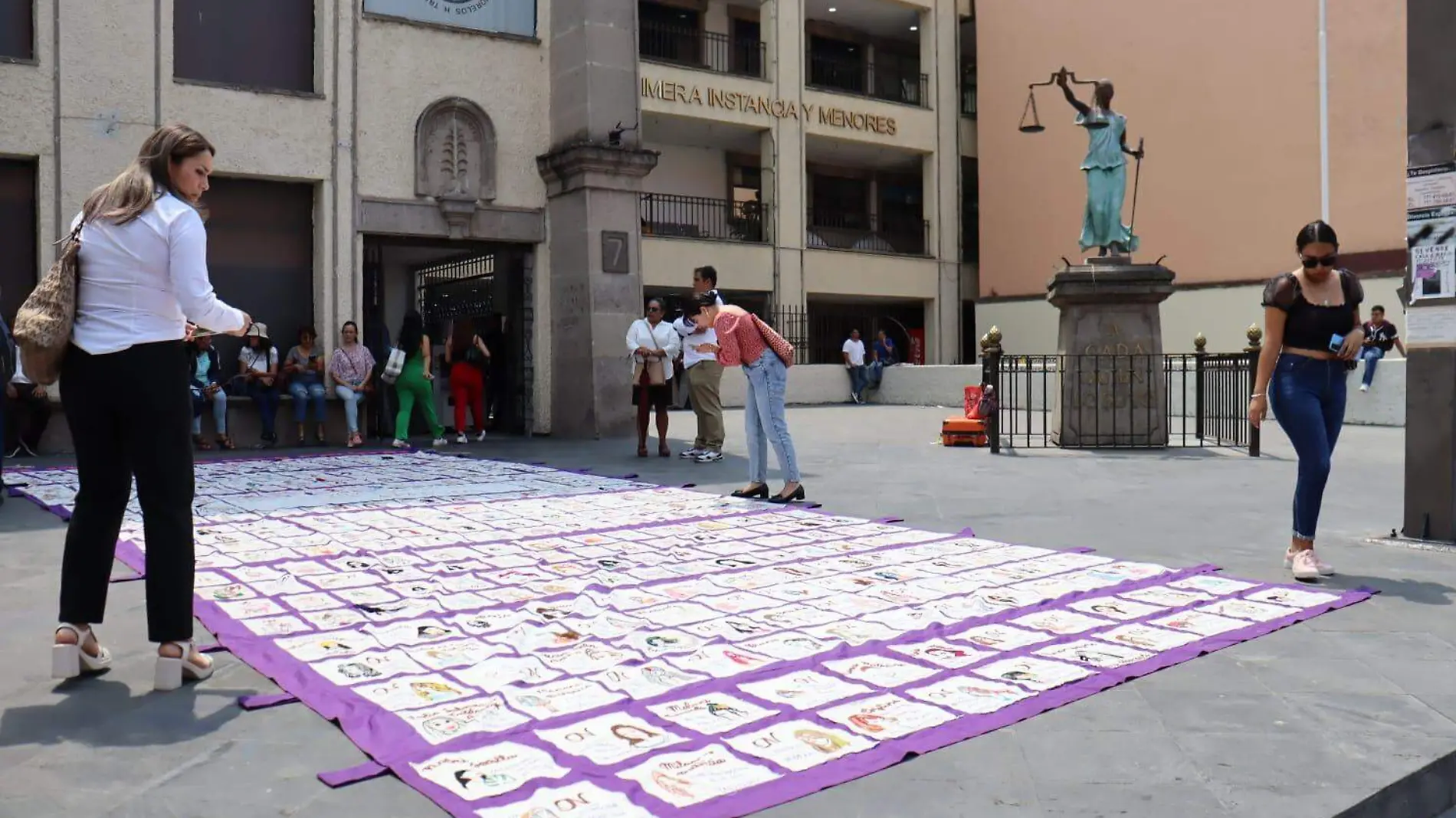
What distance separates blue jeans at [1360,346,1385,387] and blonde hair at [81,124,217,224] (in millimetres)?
18717

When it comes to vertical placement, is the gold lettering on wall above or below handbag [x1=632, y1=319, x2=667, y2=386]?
above

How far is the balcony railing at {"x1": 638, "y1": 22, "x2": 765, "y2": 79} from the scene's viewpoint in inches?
1099

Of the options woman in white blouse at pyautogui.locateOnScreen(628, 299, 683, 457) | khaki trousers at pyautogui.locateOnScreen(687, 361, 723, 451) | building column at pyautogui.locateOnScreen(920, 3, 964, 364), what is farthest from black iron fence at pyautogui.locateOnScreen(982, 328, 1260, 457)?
building column at pyautogui.locateOnScreen(920, 3, 964, 364)

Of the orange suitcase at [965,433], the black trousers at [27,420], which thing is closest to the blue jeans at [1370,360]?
the orange suitcase at [965,433]

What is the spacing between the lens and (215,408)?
13.9m

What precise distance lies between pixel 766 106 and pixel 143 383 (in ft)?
83.1

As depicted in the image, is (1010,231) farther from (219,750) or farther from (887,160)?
(219,750)

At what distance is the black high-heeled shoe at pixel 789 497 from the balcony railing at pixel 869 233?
2217 cm

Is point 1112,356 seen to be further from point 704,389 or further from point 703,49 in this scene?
point 703,49

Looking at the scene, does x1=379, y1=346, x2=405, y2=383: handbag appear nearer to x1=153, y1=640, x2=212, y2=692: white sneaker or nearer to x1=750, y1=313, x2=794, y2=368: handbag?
x1=750, y1=313, x2=794, y2=368: handbag

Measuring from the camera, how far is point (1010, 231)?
30484 millimetres

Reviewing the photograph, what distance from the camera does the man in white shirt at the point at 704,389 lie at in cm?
1188

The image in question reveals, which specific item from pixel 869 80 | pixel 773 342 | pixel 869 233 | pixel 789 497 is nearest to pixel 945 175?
pixel 869 233

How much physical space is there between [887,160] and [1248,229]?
33.1ft
